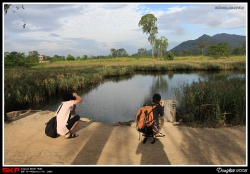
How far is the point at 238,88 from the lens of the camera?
6.43 metres

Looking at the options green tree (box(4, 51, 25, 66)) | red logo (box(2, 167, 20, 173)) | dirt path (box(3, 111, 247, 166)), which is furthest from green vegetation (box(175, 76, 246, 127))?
green tree (box(4, 51, 25, 66))

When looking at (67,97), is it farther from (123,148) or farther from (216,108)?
(216,108)

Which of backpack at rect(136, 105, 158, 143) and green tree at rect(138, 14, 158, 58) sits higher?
green tree at rect(138, 14, 158, 58)

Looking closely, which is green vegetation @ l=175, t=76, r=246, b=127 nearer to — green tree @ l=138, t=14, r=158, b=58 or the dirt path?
the dirt path

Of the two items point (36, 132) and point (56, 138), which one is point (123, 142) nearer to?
point (56, 138)

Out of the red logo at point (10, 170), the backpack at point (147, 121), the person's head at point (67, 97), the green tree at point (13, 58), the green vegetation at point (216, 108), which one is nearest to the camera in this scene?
the red logo at point (10, 170)

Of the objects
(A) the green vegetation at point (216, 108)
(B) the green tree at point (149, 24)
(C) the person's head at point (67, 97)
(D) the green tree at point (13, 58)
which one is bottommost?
(A) the green vegetation at point (216, 108)

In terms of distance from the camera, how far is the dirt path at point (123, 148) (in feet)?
10.6

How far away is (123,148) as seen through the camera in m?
3.65

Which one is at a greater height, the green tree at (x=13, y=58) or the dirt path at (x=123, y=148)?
the green tree at (x=13, y=58)

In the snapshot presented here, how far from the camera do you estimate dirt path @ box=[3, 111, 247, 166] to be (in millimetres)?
3230

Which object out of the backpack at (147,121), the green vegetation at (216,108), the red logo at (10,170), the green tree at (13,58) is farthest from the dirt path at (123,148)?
the green tree at (13,58)

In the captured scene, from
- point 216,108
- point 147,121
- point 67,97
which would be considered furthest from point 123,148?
point 216,108

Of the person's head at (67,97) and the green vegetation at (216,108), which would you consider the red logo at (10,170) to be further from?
the green vegetation at (216,108)
